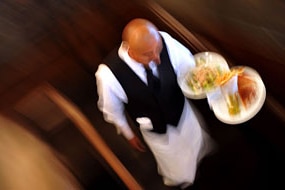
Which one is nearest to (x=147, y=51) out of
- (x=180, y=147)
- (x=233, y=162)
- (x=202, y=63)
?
(x=202, y=63)

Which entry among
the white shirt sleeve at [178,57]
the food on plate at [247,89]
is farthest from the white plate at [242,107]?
the white shirt sleeve at [178,57]

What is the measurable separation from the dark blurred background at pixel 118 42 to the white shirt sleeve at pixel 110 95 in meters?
0.17

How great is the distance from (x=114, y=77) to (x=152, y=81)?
0.11 metres

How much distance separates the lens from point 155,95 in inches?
52.4

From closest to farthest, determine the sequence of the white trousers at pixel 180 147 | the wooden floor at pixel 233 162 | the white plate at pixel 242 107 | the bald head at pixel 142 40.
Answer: the bald head at pixel 142 40
the white plate at pixel 242 107
the white trousers at pixel 180 147
the wooden floor at pixel 233 162

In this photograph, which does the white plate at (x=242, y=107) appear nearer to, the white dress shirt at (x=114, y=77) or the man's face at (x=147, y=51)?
the white dress shirt at (x=114, y=77)

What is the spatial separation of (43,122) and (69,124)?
92mm

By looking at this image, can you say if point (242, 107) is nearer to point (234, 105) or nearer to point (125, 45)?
point (234, 105)

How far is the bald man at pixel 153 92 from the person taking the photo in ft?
3.93

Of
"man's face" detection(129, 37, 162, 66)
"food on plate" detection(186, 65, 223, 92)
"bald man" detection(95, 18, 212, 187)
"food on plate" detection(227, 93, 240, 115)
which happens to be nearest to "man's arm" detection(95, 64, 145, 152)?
"bald man" detection(95, 18, 212, 187)

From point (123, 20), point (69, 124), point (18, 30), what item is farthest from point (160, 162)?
point (18, 30)

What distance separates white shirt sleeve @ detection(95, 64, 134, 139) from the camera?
129cm

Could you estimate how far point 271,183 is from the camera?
1689 millimetres

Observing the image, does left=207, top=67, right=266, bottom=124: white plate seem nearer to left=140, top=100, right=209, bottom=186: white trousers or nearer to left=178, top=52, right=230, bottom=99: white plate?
left=178, top=52, right=230, bottom=99: white plate
